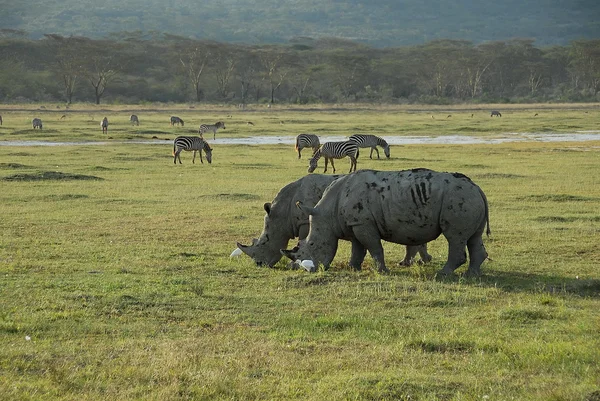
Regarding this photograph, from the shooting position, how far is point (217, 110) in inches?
2675

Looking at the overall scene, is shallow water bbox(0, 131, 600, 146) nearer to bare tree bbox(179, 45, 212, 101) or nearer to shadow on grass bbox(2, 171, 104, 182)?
shadow on grass bbox(2, 171, 104, 182)

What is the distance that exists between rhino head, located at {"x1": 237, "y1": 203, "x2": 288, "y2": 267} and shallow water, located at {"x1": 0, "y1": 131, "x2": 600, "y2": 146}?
2419cm

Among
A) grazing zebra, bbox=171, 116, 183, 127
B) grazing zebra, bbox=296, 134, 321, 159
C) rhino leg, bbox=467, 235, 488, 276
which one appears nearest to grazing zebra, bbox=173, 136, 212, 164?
grazing zebra, bbox=296, 134, 321, 159

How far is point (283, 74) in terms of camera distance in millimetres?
90000

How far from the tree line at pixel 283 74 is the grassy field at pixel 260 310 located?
64.6 metres

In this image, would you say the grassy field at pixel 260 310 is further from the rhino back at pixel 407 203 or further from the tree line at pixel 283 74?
the tree line at pixel 283 74

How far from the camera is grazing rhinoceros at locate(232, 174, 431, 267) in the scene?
1105 centimetres

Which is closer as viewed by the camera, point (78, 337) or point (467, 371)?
point (467, 371)

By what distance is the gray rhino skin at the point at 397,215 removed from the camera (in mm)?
10109

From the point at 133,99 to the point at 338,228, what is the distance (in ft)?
261

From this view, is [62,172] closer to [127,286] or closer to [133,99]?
[127,286]

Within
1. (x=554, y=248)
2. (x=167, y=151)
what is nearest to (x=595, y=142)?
(x=167, y=151)

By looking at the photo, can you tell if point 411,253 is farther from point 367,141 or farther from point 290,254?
point 367,141

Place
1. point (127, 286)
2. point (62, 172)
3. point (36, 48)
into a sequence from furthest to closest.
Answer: point (36, 48) < point (62, 172) < point (127, 286)
